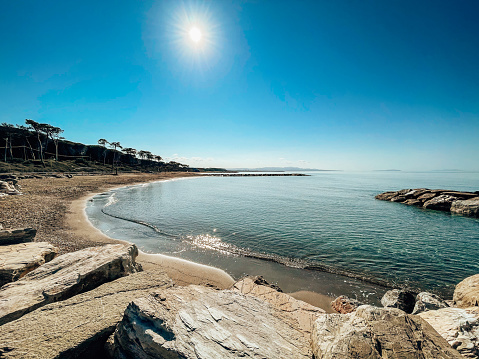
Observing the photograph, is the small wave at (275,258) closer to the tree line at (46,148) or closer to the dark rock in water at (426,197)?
the dark rock in water at (426,197)

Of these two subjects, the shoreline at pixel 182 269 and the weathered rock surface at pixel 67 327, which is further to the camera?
the shoreline at pixel 182 269

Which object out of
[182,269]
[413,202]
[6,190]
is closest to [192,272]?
[182,269]

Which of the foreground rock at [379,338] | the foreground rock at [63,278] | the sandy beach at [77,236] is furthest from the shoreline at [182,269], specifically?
the foreground rock at [379,338]

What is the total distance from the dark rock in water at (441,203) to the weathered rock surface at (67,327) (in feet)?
132

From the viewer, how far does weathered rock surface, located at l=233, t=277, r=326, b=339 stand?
5059 millimetres

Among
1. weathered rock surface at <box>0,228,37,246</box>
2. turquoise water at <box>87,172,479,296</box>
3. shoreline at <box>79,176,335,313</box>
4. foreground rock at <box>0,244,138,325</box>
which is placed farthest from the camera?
turquoise water at <box>87,172,479,296</box>

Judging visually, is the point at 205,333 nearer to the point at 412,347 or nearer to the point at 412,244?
the point at 412,347

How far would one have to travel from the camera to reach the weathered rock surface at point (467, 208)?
80.6ft

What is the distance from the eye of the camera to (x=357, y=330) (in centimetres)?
369

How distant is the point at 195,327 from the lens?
3734 mm

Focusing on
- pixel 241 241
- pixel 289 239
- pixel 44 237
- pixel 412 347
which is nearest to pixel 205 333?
pixel 412 347

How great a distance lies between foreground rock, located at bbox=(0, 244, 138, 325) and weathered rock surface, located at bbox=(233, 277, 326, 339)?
14.9 feet

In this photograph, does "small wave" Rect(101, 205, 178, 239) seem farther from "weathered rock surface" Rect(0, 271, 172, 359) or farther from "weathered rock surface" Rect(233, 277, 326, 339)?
"weathered rock surface" Rect(0, 271, 172, 359)

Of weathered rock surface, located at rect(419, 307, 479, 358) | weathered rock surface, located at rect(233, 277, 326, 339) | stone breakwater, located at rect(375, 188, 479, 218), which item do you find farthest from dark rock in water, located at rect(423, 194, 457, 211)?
weathered rock surface, located at rect(233, 277, 326, 339)
